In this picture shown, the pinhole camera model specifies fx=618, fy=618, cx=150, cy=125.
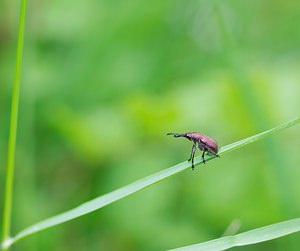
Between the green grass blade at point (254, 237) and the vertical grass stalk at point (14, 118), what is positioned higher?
the vertical grass stalk at point (14, 118)

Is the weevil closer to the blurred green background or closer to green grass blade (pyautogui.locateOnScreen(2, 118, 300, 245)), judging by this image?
green grass blade (pyautogui.locateOnScreen(2, 118, 300, 245))

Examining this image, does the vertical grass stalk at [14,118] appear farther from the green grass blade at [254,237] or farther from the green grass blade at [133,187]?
the green grass blade at [254,237]

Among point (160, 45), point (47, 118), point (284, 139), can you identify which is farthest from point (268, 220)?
point (160, 45)

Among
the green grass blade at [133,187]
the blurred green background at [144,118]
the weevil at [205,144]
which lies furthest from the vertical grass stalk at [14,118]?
the blurred green background at [144,118]

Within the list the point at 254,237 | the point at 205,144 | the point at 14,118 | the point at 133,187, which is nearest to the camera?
the point at 254,237

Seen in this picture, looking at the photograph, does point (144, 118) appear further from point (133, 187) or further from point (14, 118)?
point (133, 187)

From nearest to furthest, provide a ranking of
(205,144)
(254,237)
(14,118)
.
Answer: (254,237)
(14,118)
(205,144)

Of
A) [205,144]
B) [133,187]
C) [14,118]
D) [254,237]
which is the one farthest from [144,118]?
[254,237]

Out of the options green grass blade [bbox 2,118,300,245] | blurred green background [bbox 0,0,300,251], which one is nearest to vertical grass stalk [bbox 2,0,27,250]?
green grass blade [bbox 2,118,300,245]
